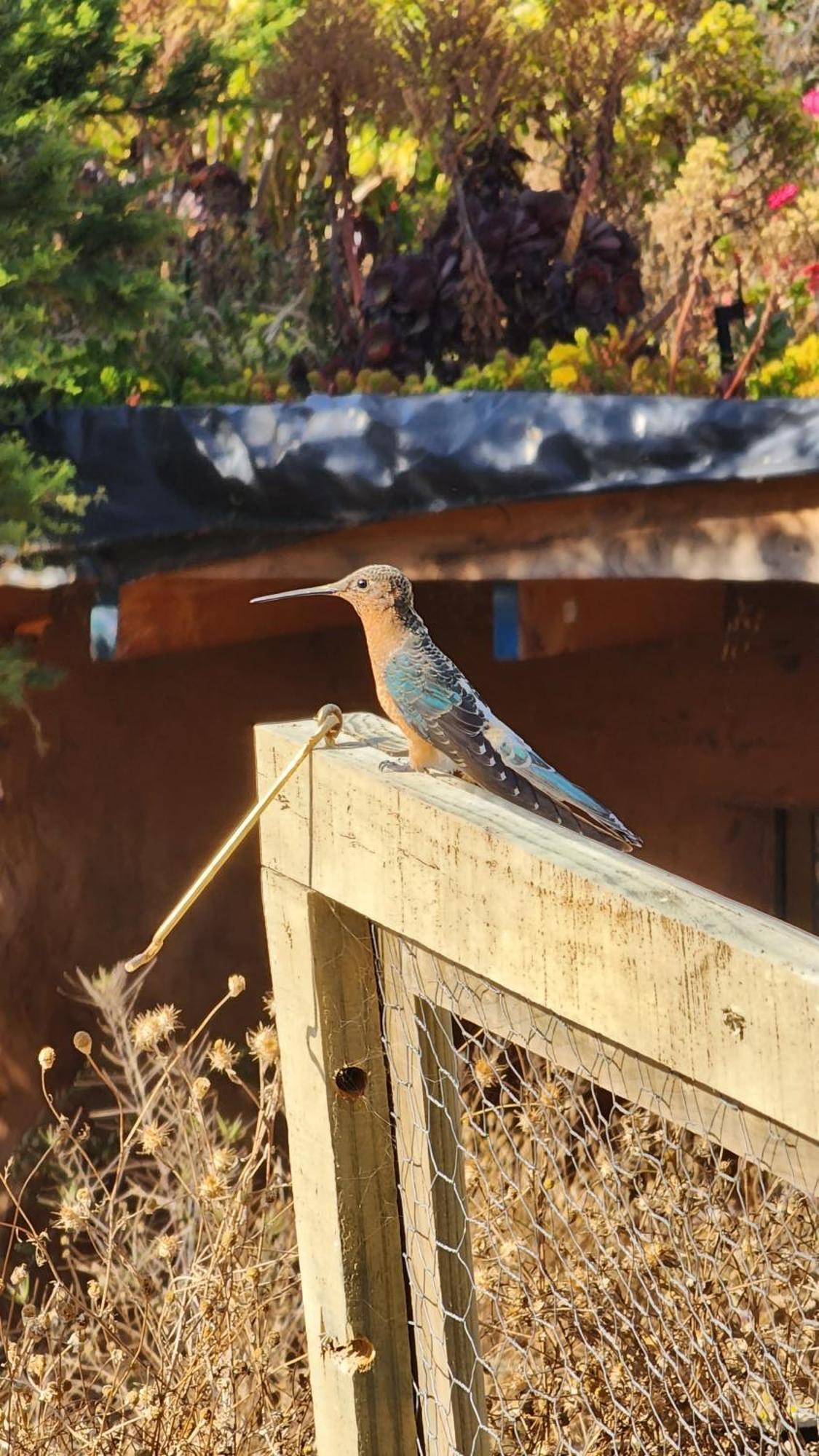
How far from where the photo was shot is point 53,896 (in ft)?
15.4

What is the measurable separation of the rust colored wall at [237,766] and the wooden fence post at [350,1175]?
2.94 m

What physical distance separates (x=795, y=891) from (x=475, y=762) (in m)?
2.72

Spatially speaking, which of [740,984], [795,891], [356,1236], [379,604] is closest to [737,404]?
[379,604]

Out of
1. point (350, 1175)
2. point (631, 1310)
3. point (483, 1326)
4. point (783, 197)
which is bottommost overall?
point (483, 1326)

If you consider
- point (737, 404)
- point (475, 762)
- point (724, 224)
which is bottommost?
point (475, 762)

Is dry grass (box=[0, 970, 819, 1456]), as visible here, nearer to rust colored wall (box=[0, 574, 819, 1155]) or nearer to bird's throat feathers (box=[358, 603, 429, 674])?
bird's throat feathers (box=[358, 603, 429, 674])

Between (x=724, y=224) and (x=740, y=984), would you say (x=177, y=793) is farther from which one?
(x=740, y=984)

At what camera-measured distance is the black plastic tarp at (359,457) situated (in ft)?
11.7

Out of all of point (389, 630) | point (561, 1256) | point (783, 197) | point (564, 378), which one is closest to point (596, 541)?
point (389, 630)

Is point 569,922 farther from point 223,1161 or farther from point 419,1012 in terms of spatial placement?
point 223,1161

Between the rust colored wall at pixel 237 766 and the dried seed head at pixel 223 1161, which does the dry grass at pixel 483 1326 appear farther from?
the rust colored wall at pixel 237 766

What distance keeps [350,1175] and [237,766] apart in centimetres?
333

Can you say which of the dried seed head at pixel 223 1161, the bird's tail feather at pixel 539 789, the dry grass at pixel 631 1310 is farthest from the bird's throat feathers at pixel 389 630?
the dried seed head at pixel 223 1161

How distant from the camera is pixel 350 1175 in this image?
172 cm
